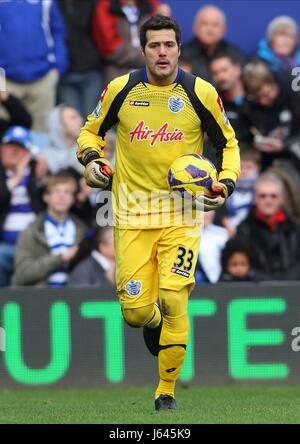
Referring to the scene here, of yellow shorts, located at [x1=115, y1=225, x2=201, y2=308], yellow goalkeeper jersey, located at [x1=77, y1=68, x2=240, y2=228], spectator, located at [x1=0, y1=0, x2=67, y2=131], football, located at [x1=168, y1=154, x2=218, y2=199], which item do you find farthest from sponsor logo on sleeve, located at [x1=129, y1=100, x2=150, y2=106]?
spectator, located at [x1=0, y1=0, x2=67, y2=131]

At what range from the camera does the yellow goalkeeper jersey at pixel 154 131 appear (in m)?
8.00

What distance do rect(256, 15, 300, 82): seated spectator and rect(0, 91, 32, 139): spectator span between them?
282 centimetres

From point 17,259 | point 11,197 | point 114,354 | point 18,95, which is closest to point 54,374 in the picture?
point 114,354

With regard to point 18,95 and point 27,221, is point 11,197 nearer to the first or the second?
point 27,221

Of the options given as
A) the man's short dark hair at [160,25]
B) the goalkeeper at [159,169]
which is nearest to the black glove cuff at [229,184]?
the goalkeeper at [159,169]

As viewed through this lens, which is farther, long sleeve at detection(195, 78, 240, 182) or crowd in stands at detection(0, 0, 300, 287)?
crowd in stands at detection(0, 0, 300, 287)

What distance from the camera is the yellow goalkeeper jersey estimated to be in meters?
8.00

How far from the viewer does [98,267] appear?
12.0 m

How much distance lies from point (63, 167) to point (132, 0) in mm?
2171

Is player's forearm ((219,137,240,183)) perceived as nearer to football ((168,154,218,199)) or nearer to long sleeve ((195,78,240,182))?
long sleeve ((195,78,240,182))

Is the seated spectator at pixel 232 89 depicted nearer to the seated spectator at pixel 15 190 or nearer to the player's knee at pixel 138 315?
the seated spectator at pixel 15 190

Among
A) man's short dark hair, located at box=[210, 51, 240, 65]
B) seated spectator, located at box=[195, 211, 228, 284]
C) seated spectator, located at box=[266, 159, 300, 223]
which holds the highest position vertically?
man's short dark hair, located at box=[210, 51, 240, 65]

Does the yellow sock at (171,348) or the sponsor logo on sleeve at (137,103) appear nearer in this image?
the yellow sock at (171,348)

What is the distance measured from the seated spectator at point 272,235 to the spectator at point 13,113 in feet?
8.94
